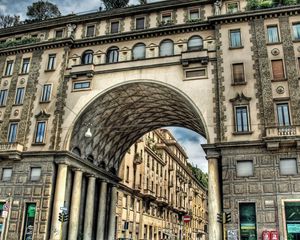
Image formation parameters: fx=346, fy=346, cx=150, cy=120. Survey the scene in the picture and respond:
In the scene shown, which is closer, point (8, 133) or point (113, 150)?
point (8, 133)

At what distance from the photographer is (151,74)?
29922mm

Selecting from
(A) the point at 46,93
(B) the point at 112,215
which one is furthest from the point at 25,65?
(B) the point at 112,215

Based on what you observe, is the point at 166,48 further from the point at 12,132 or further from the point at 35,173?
the point at 12,132

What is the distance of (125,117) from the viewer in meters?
36.9

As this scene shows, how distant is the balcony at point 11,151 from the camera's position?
29625 mm

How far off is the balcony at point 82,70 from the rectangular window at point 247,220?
→ 17.1 metres

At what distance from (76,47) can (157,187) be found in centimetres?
3329

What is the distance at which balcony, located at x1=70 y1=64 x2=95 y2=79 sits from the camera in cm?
3122

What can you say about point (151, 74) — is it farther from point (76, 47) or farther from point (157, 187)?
point (157, 187)

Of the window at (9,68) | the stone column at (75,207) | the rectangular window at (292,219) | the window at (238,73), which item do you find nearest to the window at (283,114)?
the window at (238,73)

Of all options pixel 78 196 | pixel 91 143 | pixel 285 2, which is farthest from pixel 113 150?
pixel 285 2

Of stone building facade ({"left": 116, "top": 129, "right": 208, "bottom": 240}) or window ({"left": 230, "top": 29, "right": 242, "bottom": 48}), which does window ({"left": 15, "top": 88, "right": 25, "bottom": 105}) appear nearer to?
stone building facade ({"left": 116, "top": 129, "right": 208, "bottom": 240})

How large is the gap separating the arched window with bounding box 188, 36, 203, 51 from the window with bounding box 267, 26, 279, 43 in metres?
5.58

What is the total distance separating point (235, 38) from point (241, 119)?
7125 mm
